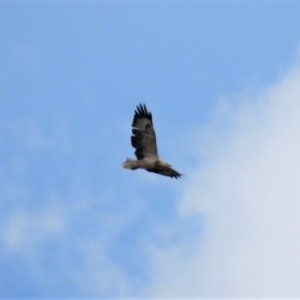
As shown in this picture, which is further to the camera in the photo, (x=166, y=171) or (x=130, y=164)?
(x=166, y=171)

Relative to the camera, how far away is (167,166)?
23.6 m

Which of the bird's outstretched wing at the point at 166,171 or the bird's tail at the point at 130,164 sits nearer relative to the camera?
the bird's tail at the point at 130,164

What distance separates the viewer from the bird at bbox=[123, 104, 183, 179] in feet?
76.4

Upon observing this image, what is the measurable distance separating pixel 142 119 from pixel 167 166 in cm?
186

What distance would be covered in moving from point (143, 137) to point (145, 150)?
0.46 meters

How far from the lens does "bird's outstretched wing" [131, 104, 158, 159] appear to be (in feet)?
76.9

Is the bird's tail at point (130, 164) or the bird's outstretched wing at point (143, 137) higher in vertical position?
the bird's outstretched wing at point (143, 137)

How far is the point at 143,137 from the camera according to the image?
23547 mm

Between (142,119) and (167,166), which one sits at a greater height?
(142,119)

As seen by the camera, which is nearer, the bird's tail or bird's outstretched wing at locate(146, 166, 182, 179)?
the bird's tail

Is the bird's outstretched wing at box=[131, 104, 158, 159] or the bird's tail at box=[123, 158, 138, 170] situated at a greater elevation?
the bird's outstretched wing at box=[131, 104, 158, 159]

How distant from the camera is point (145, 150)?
923 inches

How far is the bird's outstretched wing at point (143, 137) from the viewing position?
76.9 ft

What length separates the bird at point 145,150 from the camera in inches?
917
